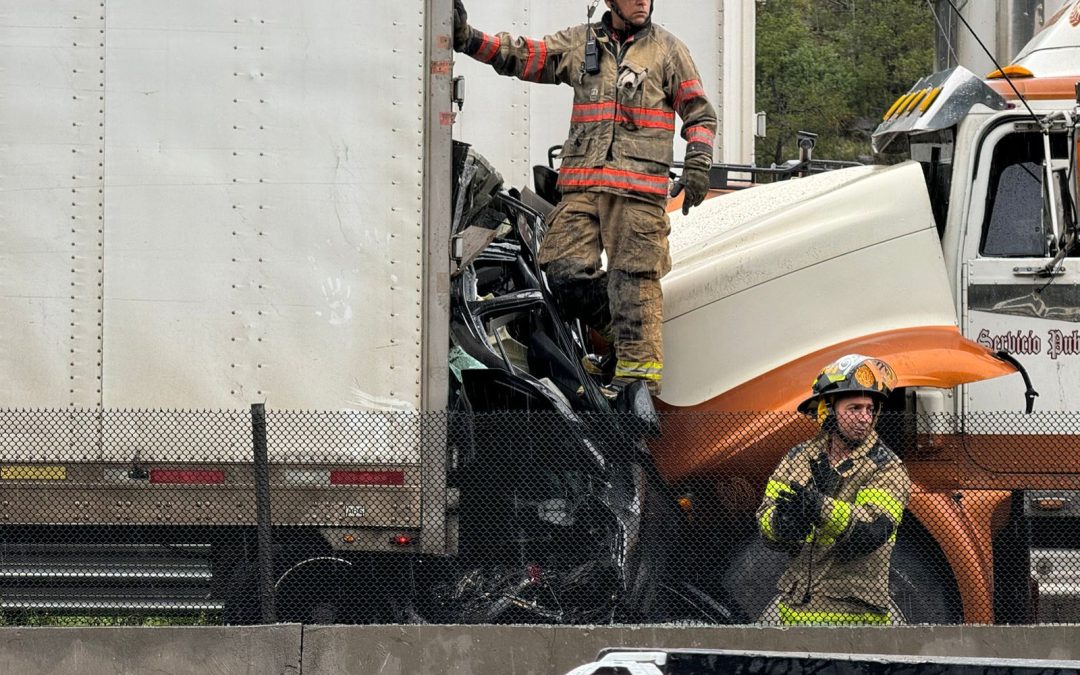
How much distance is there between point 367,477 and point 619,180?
191cm

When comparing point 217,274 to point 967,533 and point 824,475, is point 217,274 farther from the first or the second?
point 967,533

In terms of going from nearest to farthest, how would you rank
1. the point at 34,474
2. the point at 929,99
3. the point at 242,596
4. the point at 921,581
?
the point at 34,474
the point at 242,596
the point at 921,581
the point at 929,99

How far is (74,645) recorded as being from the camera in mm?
5961

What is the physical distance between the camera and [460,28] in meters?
6.80

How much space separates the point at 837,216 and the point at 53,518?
12.3 ft

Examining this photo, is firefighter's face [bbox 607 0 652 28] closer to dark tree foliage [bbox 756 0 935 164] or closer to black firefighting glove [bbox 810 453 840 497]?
black firefighting glove [bbox 810 453 840 497]

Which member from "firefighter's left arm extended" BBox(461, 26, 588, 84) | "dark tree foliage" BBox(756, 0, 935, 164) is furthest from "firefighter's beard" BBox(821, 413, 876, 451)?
"dark tree foliage" BBox(756, 0, 935, 164)

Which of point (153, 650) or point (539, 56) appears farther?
point (539, 56)

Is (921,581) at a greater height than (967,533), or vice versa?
(967,533)

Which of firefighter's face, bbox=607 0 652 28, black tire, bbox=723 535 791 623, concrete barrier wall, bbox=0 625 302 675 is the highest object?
firefighter's face, bbox=607 0 652 28

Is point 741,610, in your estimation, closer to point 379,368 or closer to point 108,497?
point 379,368

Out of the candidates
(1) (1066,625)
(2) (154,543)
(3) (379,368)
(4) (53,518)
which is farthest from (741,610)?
(4) (53,518)

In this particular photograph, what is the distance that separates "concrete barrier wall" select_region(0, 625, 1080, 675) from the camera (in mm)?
5941

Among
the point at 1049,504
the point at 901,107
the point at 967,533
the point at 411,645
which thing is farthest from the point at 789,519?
the point at 901,107
